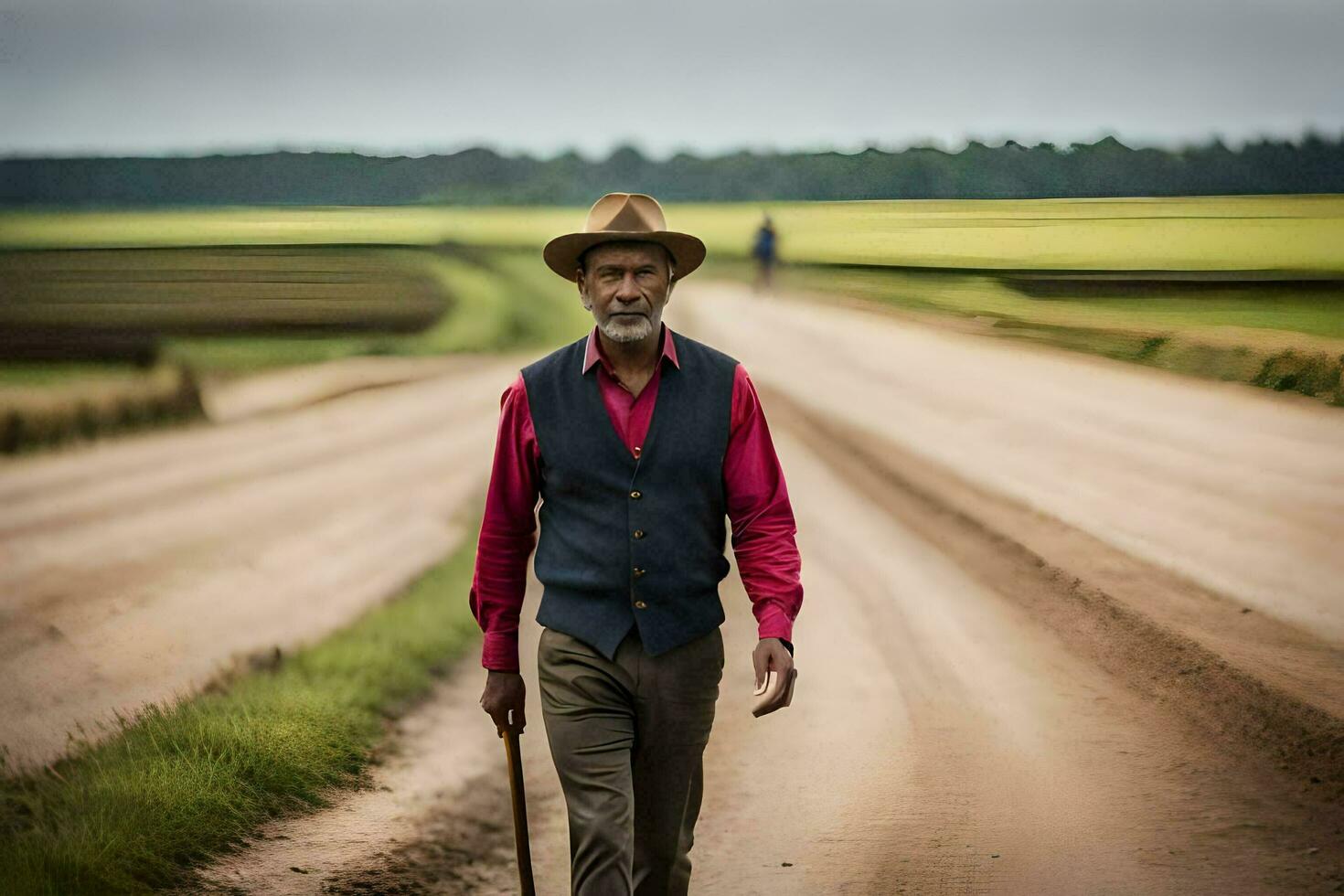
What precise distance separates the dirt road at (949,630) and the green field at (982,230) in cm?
35

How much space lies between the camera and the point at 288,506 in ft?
22.9

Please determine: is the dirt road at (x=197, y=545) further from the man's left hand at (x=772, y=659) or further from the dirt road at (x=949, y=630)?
the man's left hand at (x=772, y=659)

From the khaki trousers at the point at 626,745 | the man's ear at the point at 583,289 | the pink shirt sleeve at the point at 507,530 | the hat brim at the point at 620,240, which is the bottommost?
the khaki trousers at the point at 626,745

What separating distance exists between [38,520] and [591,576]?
465 cm

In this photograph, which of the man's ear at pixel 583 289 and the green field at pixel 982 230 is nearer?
the man's ear at pixel 583 289

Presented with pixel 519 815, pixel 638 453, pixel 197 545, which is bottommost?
pixel 197 545

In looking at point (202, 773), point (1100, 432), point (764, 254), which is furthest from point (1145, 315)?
point (202, 773)

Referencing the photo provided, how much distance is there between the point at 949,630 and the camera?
601 centimetres

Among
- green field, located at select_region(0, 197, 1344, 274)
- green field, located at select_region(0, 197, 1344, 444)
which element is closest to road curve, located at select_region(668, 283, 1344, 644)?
green field, located at select_region(0, 197, 1344, 444)

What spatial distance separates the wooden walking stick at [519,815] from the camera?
2.76 metres

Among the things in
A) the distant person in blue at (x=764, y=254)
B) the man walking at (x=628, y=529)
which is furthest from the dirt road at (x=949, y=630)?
the man walking at (x=628, y=529)

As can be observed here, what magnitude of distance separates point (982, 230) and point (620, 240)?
389cm

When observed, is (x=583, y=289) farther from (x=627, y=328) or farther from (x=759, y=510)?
(x=759, y=510)

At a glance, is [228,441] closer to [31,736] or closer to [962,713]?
[31,736]
